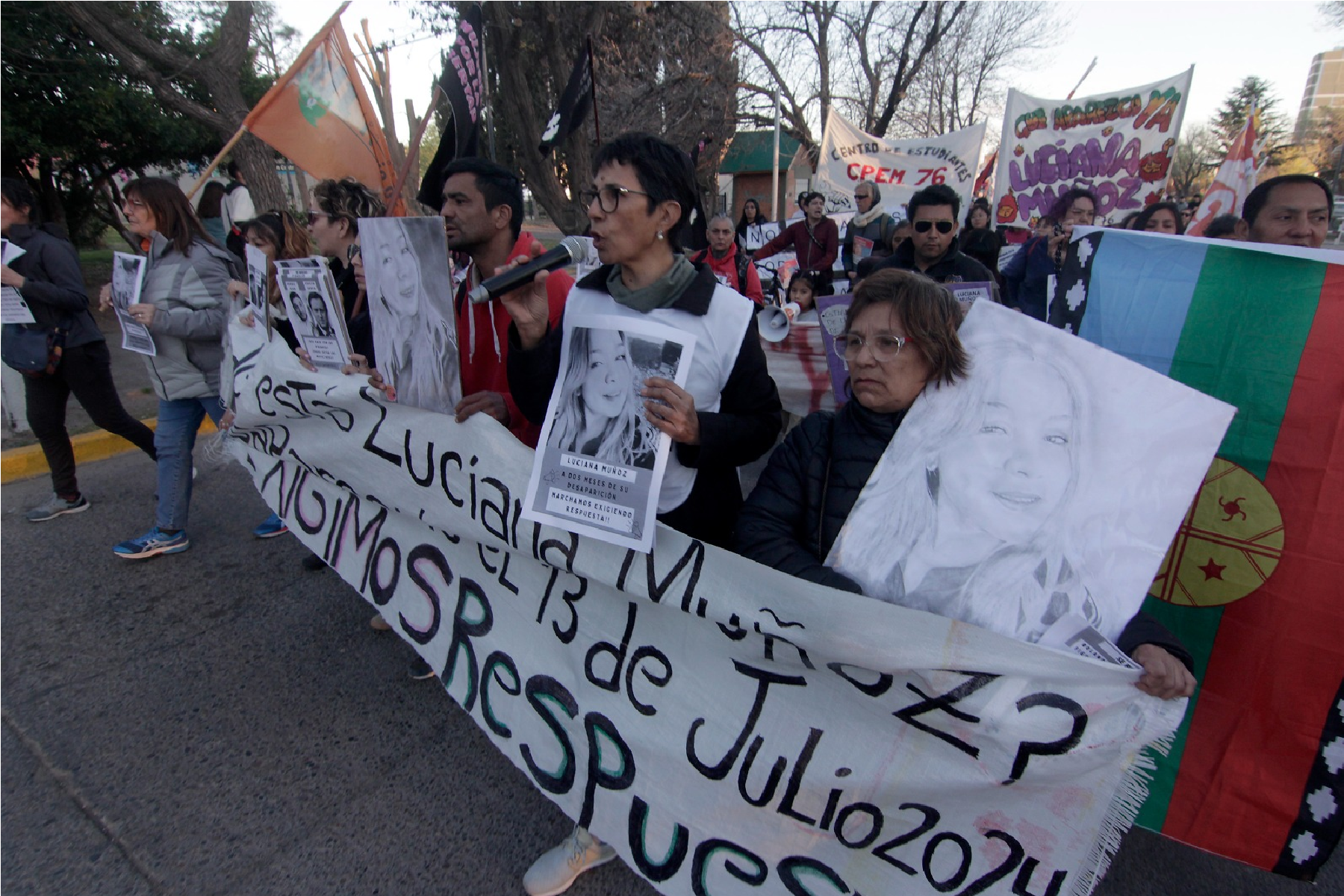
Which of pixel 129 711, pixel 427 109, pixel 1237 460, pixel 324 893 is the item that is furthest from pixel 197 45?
pixel 1237 460

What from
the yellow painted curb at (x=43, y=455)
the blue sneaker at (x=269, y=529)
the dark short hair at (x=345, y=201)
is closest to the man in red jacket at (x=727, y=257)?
the dark short hair at (x=345, y=201)

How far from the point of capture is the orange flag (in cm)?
366

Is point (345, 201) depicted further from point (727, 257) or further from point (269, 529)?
point (727, 257)

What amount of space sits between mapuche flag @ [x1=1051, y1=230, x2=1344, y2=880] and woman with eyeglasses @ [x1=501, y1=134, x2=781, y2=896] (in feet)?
3.32

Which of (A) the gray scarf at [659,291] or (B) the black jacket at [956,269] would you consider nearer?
(A) the gray scarf at [659,291]

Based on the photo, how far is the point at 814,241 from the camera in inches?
285

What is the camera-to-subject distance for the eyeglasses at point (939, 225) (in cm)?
309

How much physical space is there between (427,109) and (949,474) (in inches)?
104

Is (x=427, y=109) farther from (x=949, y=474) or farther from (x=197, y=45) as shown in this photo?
(x=197, y=45)

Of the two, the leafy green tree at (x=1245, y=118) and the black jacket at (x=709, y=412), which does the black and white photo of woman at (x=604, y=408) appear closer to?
the black jacket at (x=709, y=412)

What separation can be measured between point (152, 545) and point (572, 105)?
370 cm

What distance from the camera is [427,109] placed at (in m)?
3.05

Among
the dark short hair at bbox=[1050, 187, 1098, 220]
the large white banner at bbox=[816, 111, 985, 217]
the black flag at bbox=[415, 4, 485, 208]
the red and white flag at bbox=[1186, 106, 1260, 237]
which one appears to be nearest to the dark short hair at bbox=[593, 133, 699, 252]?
the black flag at bbox=[415, 4, 485, 208]

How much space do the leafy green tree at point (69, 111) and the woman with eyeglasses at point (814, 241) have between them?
9167 mm
